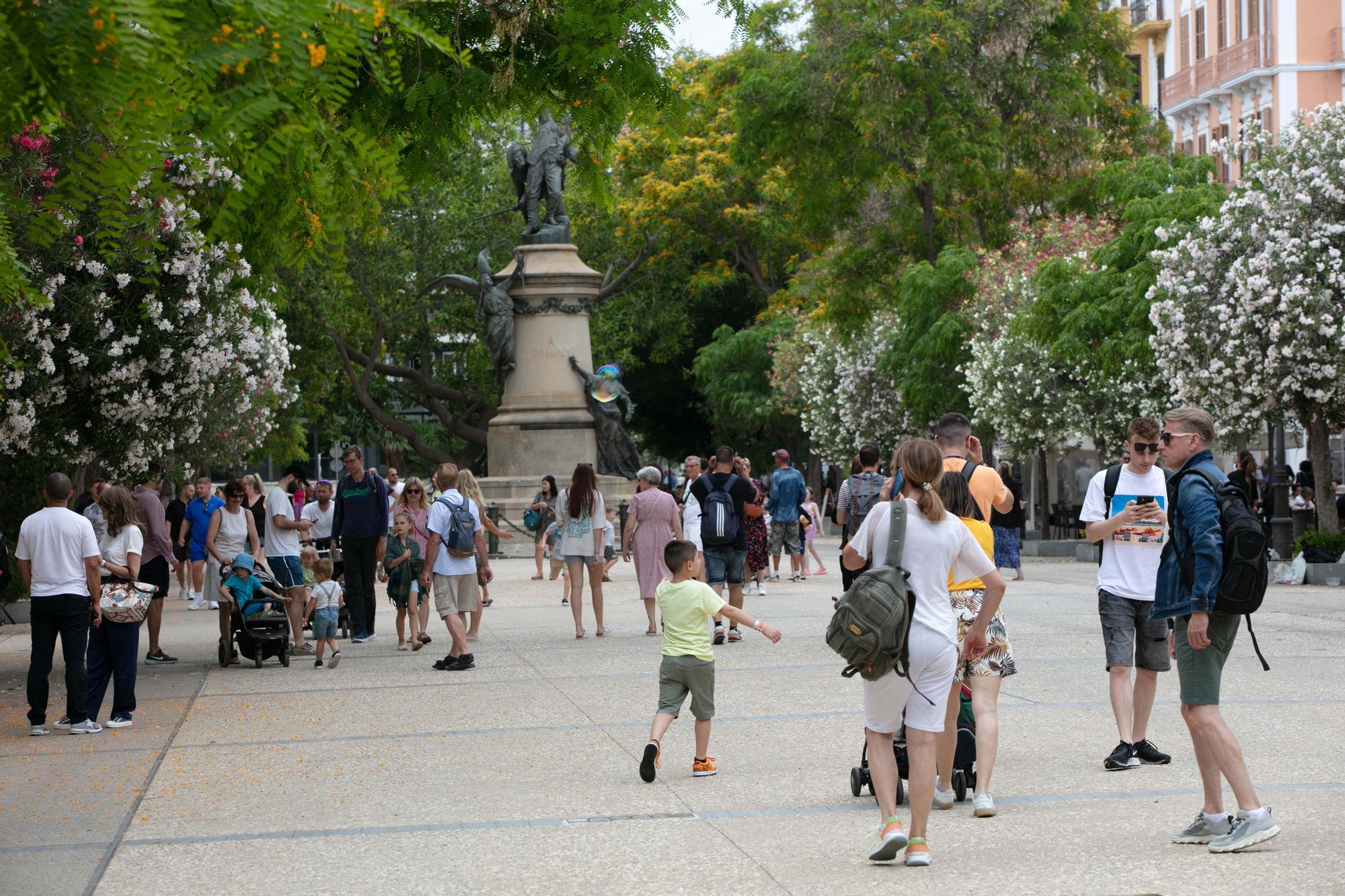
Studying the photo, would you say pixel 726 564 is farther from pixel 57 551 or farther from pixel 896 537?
pixel 896 537

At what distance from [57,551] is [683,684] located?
4.29 meters

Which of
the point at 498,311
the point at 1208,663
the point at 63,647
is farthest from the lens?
the point at 498,311

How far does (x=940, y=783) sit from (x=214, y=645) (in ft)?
36.3

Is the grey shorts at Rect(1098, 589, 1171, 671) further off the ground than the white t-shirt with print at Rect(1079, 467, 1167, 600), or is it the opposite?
the white t-shirt with print at Rect(1079, 467, 1167, 600)

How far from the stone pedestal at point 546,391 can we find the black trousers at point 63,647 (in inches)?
882

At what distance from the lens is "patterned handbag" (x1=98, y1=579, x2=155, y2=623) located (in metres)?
11.6

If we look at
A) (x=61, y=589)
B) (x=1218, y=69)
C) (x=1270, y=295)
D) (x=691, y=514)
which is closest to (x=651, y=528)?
(x=691, y=514)

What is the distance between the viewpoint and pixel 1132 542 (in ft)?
30.4

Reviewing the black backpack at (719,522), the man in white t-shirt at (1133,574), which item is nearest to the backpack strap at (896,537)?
the man in white t-shirt at (1133,574)

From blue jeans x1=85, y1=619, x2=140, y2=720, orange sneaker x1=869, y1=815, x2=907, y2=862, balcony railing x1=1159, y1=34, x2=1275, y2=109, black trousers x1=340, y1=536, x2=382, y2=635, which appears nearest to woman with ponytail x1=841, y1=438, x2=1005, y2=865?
orange sneaker x1=869, y1=815, x2=907, y2=862

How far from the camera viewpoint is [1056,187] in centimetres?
3700

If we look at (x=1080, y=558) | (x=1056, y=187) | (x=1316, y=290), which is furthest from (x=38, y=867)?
(x=1056, y=187)

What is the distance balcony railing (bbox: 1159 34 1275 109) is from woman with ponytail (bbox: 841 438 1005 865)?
4541 cm

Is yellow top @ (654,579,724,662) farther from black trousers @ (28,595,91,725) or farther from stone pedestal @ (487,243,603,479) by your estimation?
stone pedestal @ (487,243,603,479)
